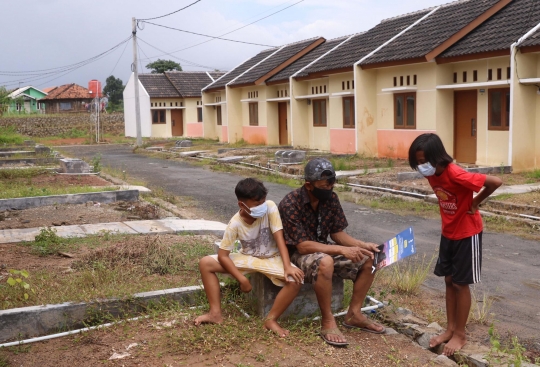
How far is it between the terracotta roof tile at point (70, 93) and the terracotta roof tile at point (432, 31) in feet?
169

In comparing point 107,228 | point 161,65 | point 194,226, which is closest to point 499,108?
point 194,226

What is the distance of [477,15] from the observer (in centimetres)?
1900

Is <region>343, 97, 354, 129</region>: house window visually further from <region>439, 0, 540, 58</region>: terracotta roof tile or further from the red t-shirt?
the red t-shirt

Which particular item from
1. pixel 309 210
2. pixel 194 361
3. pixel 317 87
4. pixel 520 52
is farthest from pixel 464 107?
pixel 194 361

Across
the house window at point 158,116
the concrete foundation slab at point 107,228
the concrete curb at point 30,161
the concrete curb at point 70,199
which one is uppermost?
the house window at point 158,116

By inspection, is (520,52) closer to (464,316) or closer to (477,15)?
(477,15)

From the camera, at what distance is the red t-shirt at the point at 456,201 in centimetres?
491

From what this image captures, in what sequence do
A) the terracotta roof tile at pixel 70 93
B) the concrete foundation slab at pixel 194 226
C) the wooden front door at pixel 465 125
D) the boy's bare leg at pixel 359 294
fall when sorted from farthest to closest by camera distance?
the terracotta roof tile at pixel 70 93 < the wooden front door at pixel 465 125 < the concrete foundation slab at pixel 194 226 < the boy's bare leg at pixel 359 294

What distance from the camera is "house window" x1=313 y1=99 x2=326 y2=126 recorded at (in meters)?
27.6

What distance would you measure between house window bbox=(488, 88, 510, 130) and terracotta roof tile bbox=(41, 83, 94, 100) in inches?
2216

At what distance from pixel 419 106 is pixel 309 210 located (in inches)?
622

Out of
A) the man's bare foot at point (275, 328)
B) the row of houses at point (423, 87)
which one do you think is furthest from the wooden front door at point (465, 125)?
the man's bare foot at point (275, 328)

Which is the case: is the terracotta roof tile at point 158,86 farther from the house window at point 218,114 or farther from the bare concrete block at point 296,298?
the bare concrete block at point 296,298

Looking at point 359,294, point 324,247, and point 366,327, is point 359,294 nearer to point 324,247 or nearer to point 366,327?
point 366,327
